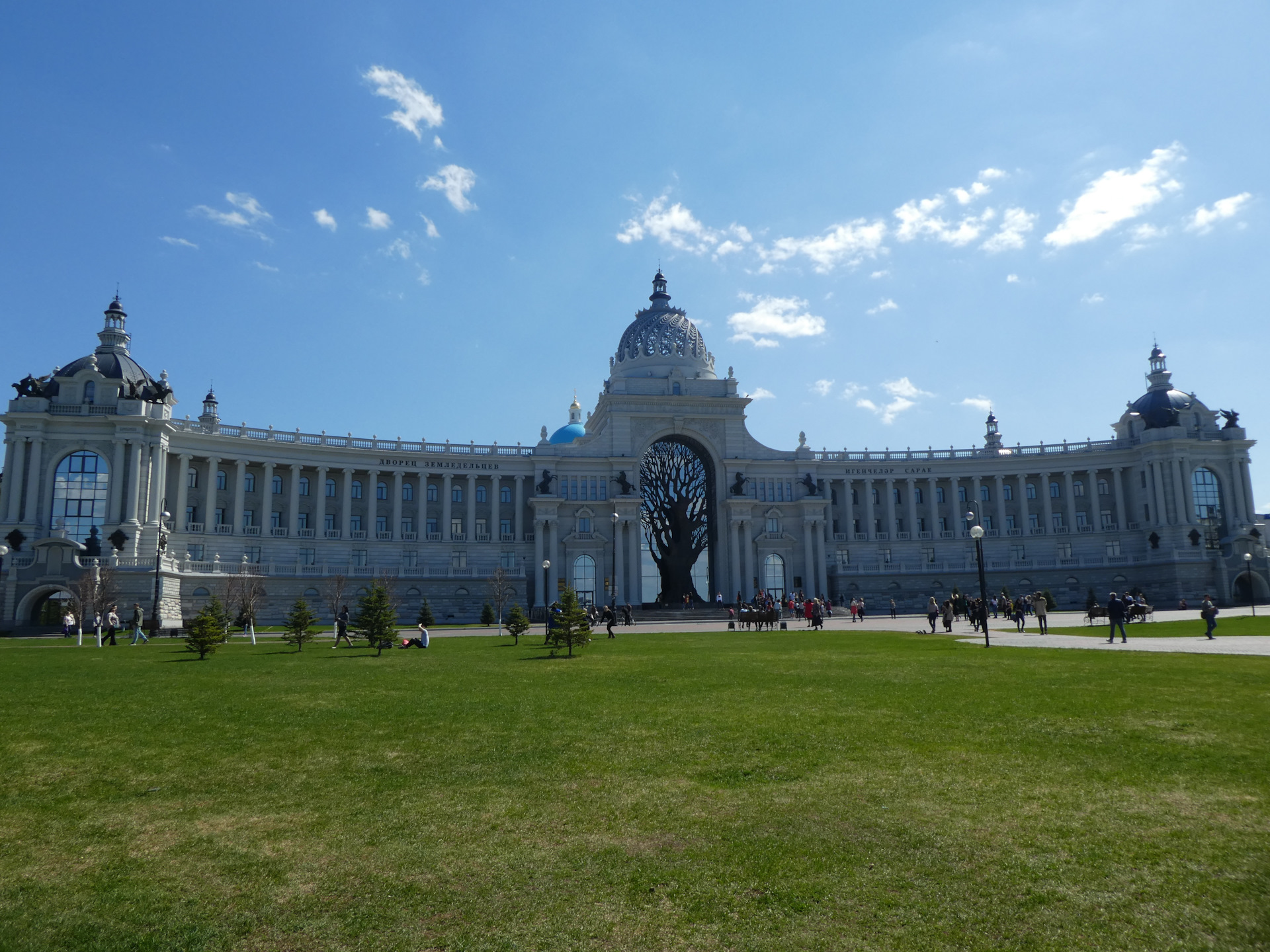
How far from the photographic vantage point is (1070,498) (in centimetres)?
9731

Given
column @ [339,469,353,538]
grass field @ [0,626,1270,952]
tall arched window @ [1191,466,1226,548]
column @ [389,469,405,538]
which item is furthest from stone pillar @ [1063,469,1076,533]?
grass field @ [0,626,1270,952]

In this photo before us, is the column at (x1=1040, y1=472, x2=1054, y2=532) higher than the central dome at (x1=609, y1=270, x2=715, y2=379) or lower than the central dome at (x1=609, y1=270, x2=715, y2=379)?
lower

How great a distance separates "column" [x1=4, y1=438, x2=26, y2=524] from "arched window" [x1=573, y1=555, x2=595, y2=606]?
42.0 metres

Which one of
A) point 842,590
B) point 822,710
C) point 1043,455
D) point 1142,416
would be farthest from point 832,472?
point 822,710

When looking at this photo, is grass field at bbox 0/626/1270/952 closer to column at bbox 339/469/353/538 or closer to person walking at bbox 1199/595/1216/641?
person walking at bbox 1199/595/1216/641

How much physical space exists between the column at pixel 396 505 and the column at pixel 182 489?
1899 cm

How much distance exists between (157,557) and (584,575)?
40.8 metres

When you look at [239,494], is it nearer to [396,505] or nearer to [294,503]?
[294,503]

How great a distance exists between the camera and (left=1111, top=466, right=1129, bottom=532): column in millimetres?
95619

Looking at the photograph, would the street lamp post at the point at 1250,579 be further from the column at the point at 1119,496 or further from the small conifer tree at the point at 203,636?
the small conifer tree at the point at 203,636

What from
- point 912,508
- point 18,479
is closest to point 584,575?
point 912,508

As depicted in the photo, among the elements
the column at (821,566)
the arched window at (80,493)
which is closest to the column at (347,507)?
the arched window at (80,493)

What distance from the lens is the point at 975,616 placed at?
39.8 metres

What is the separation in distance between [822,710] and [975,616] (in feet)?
92.1
